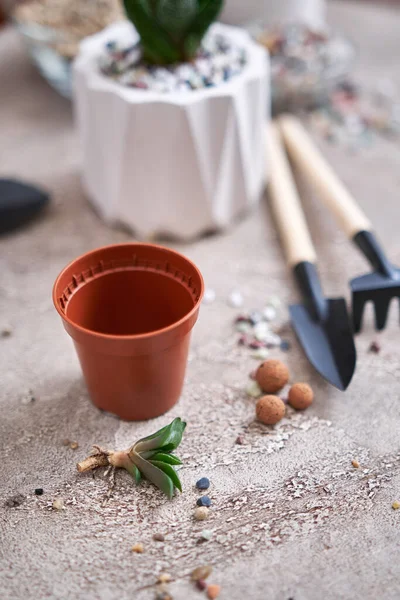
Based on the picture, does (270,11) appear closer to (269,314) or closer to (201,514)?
(269,314)

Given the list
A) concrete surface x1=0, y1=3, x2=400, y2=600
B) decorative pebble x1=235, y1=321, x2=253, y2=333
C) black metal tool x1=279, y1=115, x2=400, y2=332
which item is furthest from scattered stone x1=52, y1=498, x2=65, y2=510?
black metal tool x1=279, y1=115, x2=400, y2=332

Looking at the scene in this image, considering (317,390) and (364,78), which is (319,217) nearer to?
(317,390)

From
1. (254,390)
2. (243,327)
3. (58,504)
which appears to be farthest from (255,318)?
(58,504)

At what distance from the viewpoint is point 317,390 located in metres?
0.82

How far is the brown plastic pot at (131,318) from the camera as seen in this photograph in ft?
2.26

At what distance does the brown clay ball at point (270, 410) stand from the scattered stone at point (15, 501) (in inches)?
11.0

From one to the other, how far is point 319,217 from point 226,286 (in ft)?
0.81

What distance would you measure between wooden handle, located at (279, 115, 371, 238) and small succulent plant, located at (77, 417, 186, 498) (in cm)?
45

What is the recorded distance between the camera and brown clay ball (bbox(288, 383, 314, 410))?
78 centimetres

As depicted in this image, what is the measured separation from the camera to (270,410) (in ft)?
2.48

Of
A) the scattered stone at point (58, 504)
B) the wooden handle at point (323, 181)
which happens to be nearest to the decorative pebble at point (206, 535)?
the scattered stone at point (58, 504)

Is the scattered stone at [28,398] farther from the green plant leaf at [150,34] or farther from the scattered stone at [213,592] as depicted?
the green plant leaf at [150,34]

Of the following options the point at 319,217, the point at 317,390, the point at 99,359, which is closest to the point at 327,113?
the point at 319,217

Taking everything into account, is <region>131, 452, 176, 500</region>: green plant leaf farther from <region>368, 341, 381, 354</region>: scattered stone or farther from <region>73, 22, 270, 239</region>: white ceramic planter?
<region>73, 22, 270, 239</region>: white ceramic planter
